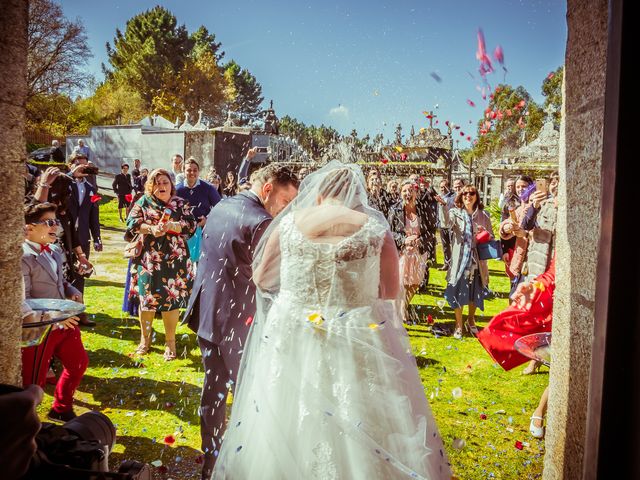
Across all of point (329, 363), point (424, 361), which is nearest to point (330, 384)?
point (329, 363)

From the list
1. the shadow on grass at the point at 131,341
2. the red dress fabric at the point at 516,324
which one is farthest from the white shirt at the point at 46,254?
the red dress fabric at the point at 516,324

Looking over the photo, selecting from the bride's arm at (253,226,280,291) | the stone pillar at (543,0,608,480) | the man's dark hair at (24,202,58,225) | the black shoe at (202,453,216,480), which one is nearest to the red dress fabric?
the stone pillar at (543,0,608,480)

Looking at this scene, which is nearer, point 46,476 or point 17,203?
point 46,476

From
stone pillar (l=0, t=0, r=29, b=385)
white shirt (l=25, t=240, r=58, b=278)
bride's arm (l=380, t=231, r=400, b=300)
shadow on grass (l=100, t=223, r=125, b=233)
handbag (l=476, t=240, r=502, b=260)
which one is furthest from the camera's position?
shadow on grass (l=100, t=223, r=125, b=233)

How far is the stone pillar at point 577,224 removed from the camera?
1.84 meters

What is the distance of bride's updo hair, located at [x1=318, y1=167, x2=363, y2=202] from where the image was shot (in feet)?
10.4

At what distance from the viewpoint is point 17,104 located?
205 cm

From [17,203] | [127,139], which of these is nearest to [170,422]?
[17,203]

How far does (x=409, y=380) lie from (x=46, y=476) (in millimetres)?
1978

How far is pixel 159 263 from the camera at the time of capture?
5.09 metres

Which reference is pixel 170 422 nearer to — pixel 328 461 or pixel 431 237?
pixel 328 461

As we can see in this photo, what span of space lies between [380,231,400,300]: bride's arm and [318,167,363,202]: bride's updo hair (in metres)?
0.40

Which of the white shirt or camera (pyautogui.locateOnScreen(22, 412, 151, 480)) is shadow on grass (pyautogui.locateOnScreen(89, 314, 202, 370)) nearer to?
the white shirt

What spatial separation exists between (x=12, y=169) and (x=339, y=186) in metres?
1.89
